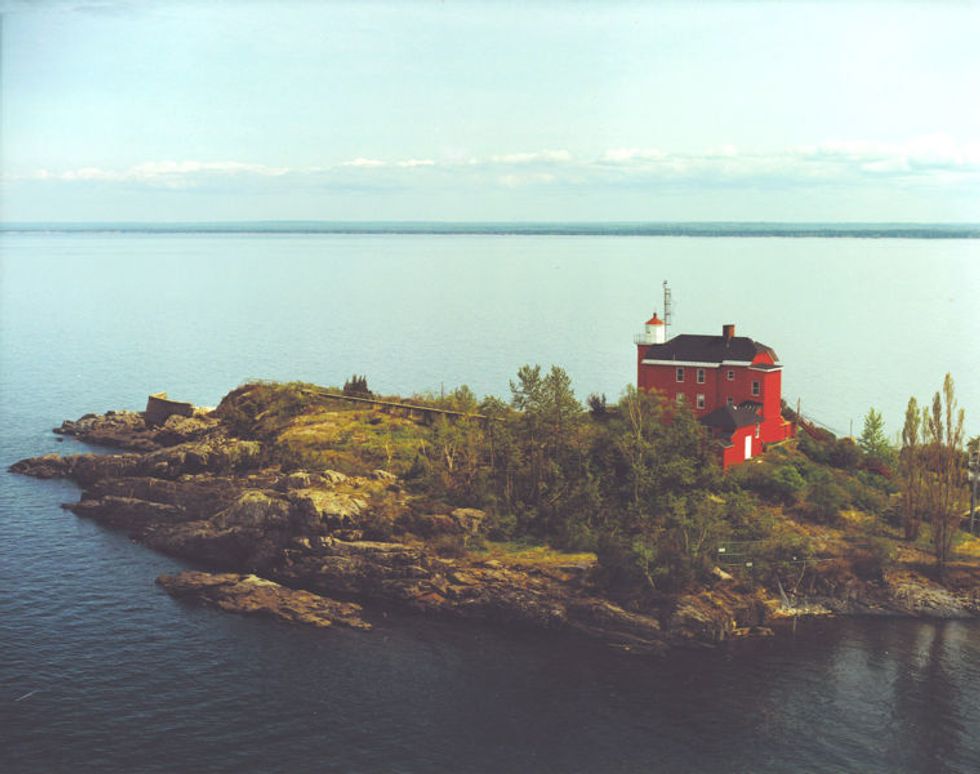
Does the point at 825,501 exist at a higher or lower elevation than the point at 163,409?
lower

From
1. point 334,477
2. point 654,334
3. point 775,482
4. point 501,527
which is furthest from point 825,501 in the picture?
point 334,477

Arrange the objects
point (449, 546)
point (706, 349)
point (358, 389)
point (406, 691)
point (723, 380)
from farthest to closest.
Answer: point (358, 389) < point (706, 349) < point (723, 380) < point (449, 546) < point (406, 691)

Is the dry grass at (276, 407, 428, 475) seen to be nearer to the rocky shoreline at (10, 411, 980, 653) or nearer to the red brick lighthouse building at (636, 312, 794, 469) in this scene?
the rocky shoreline at (10, 411, 980, 653)

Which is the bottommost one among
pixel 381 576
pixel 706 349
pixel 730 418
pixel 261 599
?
pixel 261 599

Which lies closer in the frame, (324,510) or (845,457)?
(324,510)

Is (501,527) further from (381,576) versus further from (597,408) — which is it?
(597,408)

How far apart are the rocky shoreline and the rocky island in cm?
9

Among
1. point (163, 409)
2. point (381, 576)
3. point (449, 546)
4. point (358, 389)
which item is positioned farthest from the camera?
point (163, 409)

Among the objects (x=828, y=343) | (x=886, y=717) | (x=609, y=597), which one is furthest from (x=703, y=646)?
(x=828, y=343)

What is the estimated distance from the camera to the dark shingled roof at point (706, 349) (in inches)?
2960

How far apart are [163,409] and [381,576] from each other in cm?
5200

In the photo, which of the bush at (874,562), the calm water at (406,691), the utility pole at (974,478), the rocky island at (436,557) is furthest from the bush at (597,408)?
the calm water at (406,691)

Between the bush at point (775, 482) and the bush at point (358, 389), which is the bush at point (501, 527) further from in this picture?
the bush at point (358, 389)

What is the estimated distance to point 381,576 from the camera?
57781mm
